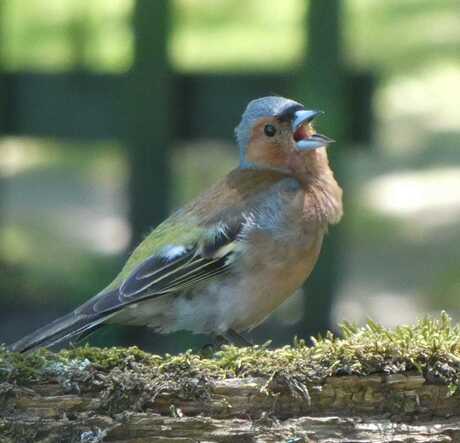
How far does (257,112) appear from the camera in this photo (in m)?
7.11

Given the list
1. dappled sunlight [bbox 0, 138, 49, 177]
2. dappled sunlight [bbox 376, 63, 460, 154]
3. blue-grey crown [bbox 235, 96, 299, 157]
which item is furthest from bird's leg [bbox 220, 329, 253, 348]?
dappled sunlight [bbox 376, 63, 460, 154]

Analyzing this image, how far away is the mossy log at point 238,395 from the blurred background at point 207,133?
7.47ft

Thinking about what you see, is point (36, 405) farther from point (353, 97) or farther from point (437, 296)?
point (437, 296)

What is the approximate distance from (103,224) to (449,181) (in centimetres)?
387

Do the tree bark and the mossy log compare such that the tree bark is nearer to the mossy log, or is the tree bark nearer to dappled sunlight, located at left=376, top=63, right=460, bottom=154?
the mossy log

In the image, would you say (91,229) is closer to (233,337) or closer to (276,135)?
(276,135)

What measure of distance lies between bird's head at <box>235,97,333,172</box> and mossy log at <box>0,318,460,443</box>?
2.11 meters

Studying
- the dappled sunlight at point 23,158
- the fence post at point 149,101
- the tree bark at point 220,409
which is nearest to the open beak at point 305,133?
the tree bark at point 220,409

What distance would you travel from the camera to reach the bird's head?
6.97 metres

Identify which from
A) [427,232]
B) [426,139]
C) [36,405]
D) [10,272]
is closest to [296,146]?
[36,405]

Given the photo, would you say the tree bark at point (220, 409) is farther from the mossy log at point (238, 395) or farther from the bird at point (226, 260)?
the bird at point (226, 260)

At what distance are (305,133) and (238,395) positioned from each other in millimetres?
2525

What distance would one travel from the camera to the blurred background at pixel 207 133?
9.30 m

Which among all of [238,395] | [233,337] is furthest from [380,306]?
[238,395]
